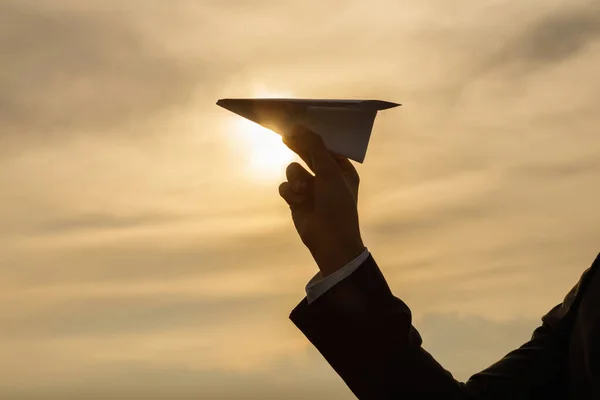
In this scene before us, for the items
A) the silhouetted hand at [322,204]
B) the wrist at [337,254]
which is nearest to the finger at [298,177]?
the silhouetted hand at [322,204]

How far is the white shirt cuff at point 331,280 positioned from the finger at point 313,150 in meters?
0.57

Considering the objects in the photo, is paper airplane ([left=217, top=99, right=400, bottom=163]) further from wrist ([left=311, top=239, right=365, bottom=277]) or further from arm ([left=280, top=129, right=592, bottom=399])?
wrist ([left=311, top=239, right=365, bottom=277])

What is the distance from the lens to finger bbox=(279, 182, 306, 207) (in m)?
6.97

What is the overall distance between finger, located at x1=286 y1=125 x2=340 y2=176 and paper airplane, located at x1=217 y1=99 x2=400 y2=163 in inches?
1.5

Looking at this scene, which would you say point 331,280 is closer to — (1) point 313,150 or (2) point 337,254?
(2) point 337,254

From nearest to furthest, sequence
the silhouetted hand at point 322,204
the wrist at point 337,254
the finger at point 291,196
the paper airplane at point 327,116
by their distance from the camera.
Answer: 1. the paper airplane at point 327,116
2. the silhouetted hand at point 322,204
3. the wrist at point 337,254
4. the finger at point 291,196

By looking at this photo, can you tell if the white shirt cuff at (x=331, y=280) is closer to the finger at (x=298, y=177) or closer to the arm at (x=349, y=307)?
the arm at (x=349, y=307)

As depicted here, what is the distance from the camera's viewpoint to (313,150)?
22.1 ft

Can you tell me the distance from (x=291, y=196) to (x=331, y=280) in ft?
1.93

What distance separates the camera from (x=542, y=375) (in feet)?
25.2

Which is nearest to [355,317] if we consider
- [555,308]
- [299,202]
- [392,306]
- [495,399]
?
[392,306]

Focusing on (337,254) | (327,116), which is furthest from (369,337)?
(327,116)

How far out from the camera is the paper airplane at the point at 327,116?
6.62 m

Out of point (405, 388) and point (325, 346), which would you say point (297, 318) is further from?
point (405, 388)
